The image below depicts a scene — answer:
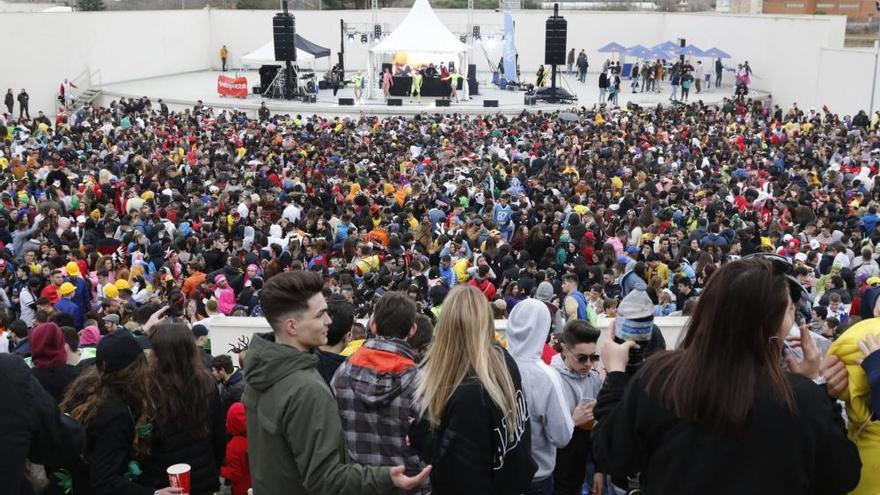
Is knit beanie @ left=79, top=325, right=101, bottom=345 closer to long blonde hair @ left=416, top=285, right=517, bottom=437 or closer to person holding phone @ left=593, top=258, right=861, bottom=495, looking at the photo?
long blonde hair @ left=416, top=285, right=517, bottom=437

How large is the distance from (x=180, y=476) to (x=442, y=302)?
2.49 meters

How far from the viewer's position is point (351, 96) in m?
31.6

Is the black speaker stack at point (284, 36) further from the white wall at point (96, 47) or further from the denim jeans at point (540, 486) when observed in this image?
the denim jeans at point (540, 486)

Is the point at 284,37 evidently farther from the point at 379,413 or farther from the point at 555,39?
the point at 379,413

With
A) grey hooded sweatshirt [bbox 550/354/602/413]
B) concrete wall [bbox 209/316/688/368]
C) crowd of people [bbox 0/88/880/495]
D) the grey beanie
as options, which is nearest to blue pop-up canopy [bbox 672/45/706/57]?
crowd of people [bbox 0/88/880/495]

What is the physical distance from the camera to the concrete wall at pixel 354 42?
95.9 feet

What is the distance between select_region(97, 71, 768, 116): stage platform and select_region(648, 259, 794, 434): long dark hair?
25153mm

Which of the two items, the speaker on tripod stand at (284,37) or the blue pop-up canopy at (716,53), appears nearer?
the speaker on tripod stand at (284,37)

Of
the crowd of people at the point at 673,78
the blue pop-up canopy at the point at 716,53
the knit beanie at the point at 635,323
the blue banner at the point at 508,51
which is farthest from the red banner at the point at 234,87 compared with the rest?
the knit beanie at the point at 635,323

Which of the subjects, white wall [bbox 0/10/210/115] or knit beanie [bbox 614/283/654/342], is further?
white wall [bbox 0/10/210/115]

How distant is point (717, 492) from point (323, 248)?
8639 millimetres

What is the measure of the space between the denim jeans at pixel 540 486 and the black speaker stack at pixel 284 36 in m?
26.3

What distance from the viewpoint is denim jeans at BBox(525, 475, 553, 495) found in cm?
360

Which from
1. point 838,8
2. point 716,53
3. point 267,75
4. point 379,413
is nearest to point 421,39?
point 267,75
